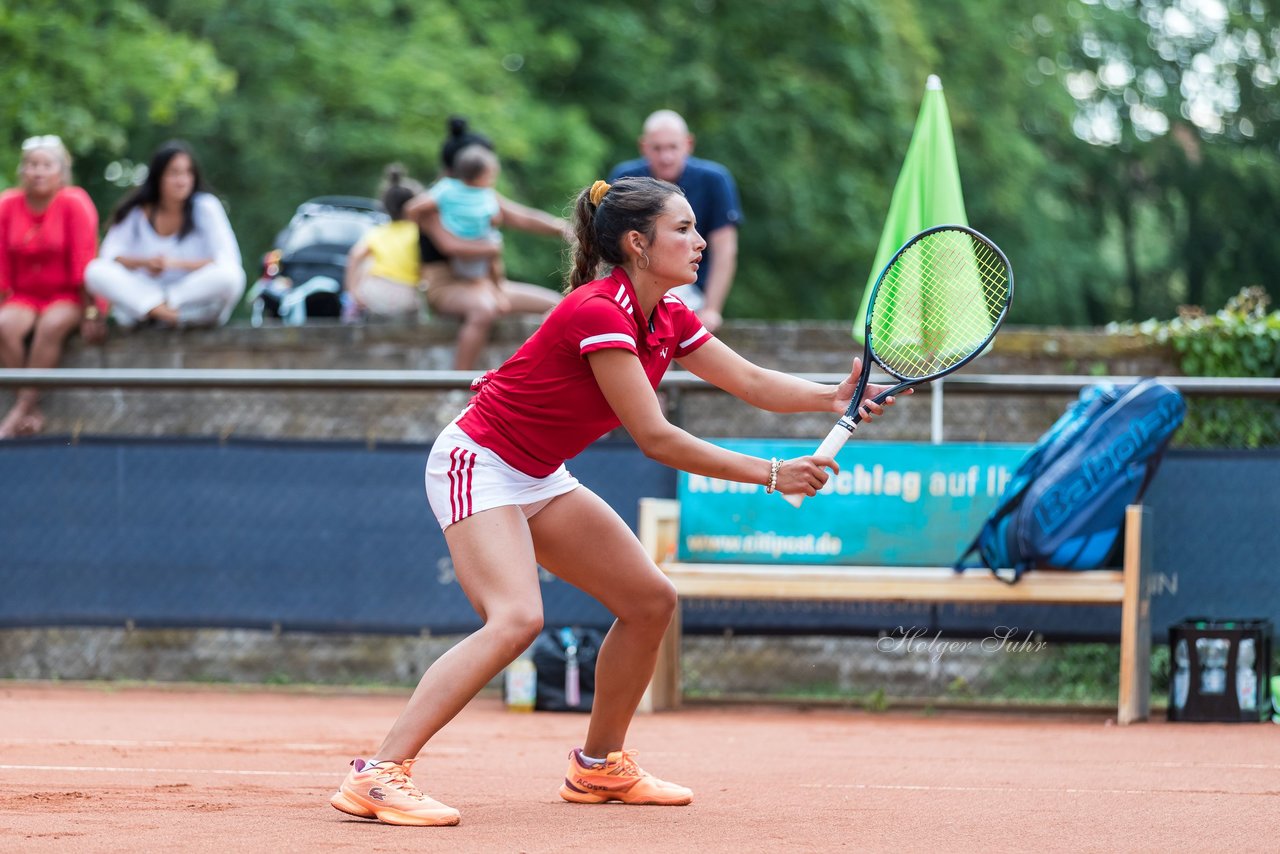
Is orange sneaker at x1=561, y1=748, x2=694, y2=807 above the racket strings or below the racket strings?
below

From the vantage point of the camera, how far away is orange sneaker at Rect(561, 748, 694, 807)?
508 centimetres

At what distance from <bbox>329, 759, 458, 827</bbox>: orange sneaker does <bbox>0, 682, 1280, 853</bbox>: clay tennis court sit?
0.04m

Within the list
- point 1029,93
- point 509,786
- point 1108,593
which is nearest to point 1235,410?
point 1108,593

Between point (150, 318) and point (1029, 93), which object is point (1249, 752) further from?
point (1029, 93)

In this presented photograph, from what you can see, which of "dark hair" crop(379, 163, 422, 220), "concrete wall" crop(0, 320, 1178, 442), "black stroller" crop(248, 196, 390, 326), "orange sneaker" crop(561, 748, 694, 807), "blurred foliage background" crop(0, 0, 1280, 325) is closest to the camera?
"orange sneaker" crop(561, 748, 694, 807)

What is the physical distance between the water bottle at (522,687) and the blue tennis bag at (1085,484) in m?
2.07

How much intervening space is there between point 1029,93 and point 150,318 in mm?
16923

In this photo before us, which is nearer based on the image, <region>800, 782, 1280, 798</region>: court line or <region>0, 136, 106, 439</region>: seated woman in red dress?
<region>800, 782, 1280, 798</region>: court line

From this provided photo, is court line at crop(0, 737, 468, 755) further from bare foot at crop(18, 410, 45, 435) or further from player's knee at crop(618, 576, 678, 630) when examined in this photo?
bare foot at crop(18, 410, 45, 435)

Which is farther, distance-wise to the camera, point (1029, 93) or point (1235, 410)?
point (1029, 93)

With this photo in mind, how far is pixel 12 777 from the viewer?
5566mm

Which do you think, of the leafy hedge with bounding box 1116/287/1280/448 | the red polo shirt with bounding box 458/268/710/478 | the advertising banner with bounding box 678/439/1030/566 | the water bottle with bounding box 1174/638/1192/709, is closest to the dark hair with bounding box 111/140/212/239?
the advertising banner with bounding box 678/439/1030/566

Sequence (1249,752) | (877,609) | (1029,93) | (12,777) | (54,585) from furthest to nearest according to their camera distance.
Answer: (1029,93) → (54,585) → (877,609) → (1249,752) → (12,777)

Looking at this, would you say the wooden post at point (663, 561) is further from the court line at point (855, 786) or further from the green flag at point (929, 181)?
the court line at point (855, 786)
